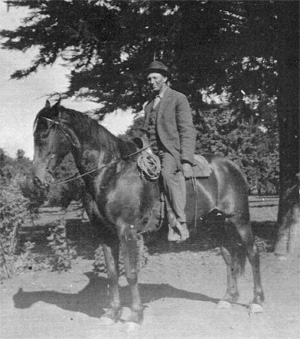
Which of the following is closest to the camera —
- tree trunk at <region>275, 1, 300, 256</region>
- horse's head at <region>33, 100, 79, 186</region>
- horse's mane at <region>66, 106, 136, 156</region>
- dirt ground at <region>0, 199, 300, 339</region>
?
horse's head at <region>33, 100, 79, 186</region>

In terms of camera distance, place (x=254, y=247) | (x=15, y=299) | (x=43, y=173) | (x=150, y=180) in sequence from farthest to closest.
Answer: (x=15, y=299) < (x=254, y=247) < (x=150, y=180) < (x=43, y=173)

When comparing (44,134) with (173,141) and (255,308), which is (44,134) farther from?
(255,308)

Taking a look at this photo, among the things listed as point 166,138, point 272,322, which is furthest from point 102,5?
point 272,322

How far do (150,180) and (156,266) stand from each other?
4445 mm

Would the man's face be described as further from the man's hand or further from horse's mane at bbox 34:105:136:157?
the man's hand

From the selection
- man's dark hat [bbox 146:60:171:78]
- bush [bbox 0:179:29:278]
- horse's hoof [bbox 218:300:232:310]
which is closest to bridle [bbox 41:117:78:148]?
man's dark hat [bbox 146:60:171:78]

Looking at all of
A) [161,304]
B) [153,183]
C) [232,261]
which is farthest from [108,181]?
[232,261]

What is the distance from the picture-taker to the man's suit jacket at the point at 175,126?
18.5ft

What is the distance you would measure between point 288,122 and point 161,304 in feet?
19.1

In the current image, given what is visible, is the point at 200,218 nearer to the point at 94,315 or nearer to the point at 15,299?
the point at 94,315

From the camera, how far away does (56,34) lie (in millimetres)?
10492

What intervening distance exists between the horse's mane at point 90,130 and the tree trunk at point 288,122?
5602mm

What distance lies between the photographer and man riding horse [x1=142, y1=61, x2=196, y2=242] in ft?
18.1

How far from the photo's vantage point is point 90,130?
543 cm
